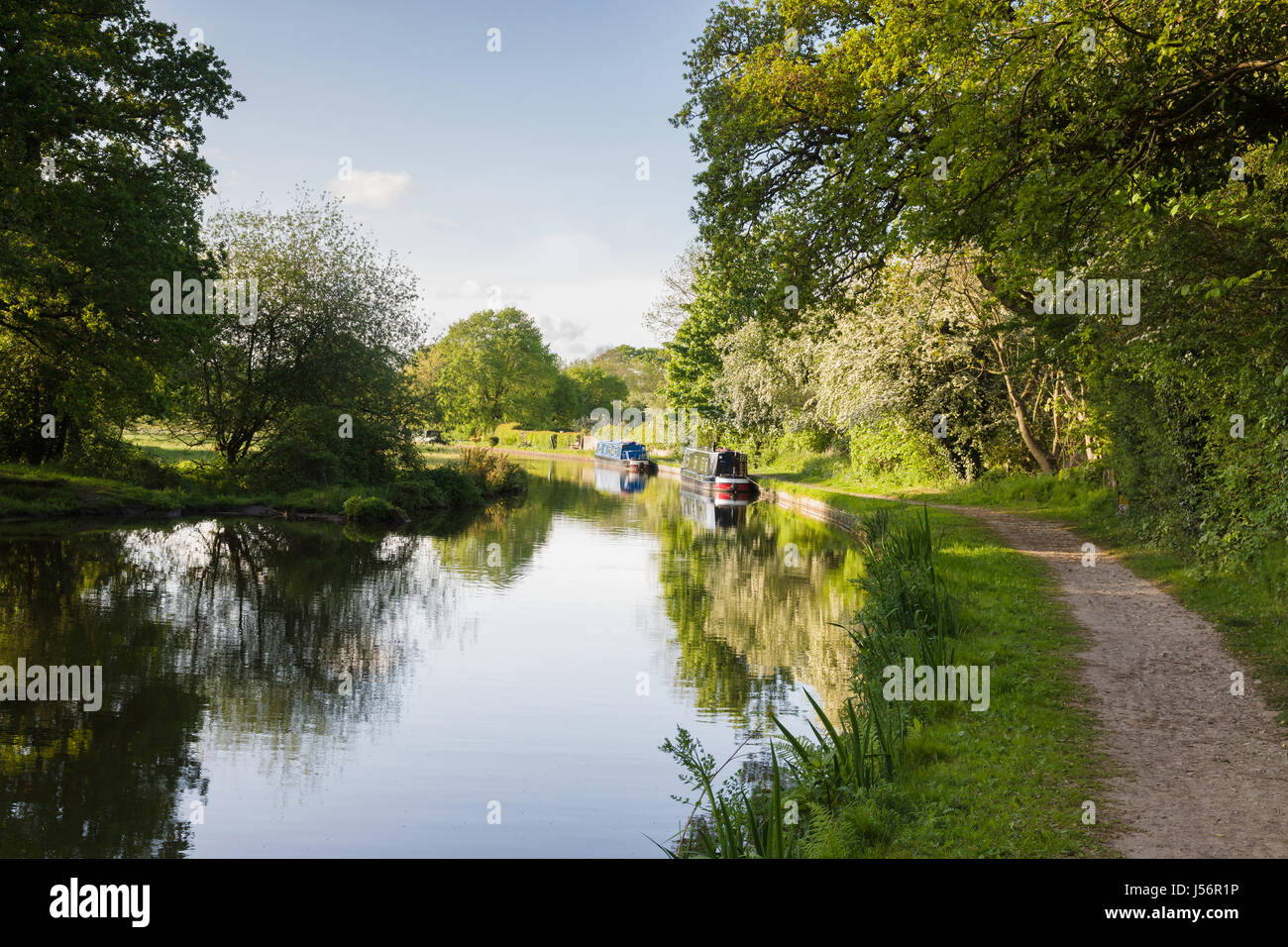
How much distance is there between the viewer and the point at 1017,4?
10906mm

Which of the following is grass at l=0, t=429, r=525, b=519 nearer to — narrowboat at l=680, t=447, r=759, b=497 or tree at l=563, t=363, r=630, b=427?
narrowboat at l=680, t=447, r=759, b=497

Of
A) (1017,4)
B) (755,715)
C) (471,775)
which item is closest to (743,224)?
(1017,4)

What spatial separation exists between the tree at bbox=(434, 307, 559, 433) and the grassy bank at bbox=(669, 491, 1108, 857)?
255ft

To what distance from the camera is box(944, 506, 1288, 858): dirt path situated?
4.72 meters

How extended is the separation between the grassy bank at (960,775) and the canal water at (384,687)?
121cm

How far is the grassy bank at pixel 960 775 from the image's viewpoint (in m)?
4.77

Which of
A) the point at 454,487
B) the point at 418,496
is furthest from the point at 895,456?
→ the point at 418,496

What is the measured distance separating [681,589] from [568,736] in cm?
774

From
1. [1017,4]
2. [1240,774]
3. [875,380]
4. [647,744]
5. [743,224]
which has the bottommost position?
[647,744]

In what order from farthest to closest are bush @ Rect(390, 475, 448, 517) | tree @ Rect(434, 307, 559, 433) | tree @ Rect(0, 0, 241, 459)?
tree @ Rect(434, 307, 559, 433) < bush @ Rect(390, 475, 448, 517) < tree @ Rect(0, 0, 241, 459)

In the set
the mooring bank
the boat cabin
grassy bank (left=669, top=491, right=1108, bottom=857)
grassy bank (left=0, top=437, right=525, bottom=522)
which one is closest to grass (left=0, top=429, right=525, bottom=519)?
grassy bank (left=0, top=437, right=525, bottom=522)

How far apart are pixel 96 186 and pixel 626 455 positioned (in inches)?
1590

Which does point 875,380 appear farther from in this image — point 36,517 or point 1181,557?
point 36,517

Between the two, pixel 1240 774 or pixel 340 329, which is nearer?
pixel 1240 774
